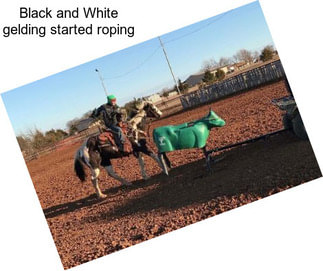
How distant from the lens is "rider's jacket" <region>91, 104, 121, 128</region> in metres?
6.86

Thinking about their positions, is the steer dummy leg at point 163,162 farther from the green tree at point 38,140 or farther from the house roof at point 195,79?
the house roof at point 195,79

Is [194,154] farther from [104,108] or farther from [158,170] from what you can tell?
[104,108]

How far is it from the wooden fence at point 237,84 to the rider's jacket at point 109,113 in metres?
8.11

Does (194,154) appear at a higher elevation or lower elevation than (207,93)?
lower

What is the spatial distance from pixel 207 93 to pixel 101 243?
484 inches

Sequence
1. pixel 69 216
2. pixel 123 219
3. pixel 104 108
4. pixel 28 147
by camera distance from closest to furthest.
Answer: pixel 123 219
pixel 104 108
pixel 69 216
pixel 28 147

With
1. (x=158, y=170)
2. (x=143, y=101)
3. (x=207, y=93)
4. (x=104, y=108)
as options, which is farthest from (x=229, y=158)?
(x=207, y=93)

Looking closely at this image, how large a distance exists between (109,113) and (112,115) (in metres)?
0.10

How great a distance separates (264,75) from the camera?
14008mm

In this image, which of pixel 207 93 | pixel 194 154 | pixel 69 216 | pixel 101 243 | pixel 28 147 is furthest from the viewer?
pixel 207 93

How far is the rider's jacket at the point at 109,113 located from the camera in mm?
6855

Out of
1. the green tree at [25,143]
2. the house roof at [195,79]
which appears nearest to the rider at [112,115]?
the green tree at [25,143]

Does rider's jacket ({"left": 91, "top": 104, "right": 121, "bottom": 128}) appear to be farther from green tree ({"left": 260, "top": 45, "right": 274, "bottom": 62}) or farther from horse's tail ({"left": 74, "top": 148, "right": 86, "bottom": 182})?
green tree ({"left": 260, "top": 45, "right": 274, "bottom": 62})

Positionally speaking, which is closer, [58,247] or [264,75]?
[58,247]
